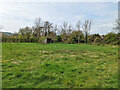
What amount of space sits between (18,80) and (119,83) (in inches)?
145

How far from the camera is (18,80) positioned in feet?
11.5

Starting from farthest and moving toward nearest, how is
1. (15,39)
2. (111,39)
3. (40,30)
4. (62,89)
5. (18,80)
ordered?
(40,30) < (15,39) < (111,39) < (18,80) < (62,89)

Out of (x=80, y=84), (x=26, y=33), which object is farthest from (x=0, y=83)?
(x=26, y=33)

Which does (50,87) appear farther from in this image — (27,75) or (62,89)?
(27,75)

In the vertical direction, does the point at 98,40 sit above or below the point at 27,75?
above

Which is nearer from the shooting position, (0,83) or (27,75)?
(0,83)

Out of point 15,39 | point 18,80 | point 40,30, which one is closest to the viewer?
point 18,80

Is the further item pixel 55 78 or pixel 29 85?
pixel 55 78

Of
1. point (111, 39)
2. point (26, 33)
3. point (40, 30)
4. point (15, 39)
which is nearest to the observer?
point (111, 39)

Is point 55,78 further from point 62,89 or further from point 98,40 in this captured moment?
point 98,40

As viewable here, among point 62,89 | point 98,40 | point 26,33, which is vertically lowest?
point 62,89

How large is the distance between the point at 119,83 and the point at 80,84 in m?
1.43

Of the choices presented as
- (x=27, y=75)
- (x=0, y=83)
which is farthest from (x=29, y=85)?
(x=0, y=83)

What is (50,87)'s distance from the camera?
3.09 metres
